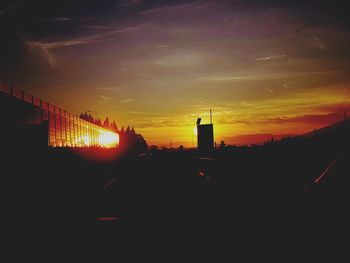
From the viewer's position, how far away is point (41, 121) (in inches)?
1554

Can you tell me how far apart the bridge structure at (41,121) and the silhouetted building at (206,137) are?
1664 centimetres

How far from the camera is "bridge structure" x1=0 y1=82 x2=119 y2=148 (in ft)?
67.2

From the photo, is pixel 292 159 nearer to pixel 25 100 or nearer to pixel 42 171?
pixel 42 171

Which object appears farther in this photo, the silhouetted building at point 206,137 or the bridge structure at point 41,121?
the silhouetted building at point 206,137

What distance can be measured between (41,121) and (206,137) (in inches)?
737

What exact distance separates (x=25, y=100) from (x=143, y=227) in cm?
3288

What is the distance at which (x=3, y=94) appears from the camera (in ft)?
101

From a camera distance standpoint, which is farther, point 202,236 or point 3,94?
point 3,94

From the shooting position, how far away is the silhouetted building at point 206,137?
4448 cm

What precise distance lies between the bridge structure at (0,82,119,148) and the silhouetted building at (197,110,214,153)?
655 inches

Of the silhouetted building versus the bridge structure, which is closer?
the bridge structure

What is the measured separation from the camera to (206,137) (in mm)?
45312

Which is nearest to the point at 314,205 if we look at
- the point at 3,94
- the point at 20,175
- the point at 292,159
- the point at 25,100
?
the point at 20,175

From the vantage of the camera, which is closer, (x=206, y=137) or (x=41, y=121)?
(x=41, y=121)
